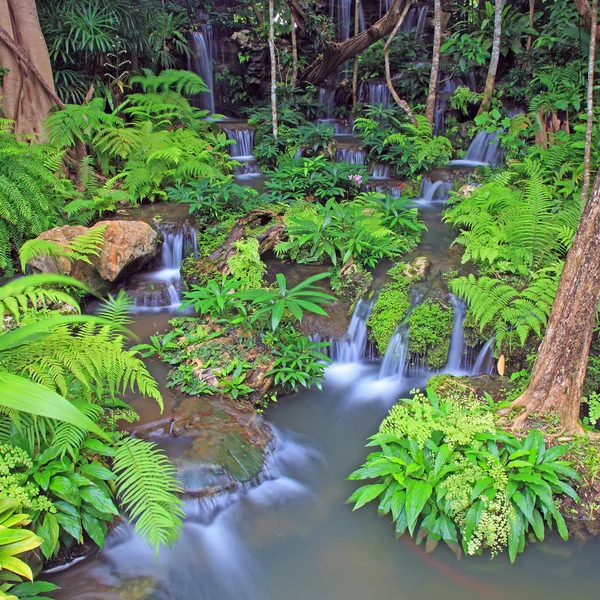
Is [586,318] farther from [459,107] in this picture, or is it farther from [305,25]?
[305,25]

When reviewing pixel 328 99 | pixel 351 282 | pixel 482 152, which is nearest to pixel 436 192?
pixel 482 152

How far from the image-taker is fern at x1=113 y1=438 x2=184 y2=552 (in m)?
2.99

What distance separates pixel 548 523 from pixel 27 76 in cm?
872

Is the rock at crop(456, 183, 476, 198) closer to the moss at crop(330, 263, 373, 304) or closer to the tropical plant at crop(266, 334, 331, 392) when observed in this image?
the moss at crop(330, 263, 373, 304)

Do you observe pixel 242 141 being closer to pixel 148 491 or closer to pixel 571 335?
pixel 571 335

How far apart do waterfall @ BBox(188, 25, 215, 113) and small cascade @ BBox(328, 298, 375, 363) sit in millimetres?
8456

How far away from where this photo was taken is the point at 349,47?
34.8ft

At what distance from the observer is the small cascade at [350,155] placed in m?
9.09

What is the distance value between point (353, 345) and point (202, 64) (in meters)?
9.60

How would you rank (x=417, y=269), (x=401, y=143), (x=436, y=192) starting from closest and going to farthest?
(x=417, y=269), (x=436, y=192), (x=401, y=143)

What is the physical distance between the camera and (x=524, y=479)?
3.33 metres

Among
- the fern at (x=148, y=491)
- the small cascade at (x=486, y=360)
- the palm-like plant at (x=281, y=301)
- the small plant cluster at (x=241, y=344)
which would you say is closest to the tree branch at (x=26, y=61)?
the small plant cluster at (x=241, y=344)

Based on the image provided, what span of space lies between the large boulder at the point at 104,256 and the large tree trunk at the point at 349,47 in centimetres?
711

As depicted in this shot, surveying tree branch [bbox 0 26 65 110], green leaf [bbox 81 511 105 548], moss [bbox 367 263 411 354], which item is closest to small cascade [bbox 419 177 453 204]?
moss [bbox 367 263 411 354]
